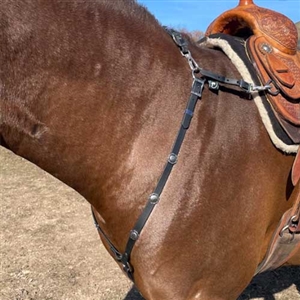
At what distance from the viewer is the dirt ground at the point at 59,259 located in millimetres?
3434

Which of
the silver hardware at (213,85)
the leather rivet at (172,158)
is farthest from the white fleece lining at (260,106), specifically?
the leather rivet at (172,158)

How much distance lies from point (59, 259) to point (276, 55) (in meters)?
2.78

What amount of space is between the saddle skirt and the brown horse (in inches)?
3.7

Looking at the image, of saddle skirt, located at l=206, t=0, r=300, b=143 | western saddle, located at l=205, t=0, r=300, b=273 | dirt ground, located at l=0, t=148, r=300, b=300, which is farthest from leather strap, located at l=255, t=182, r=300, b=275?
dirt ground, located at l=0, t=148, r=300, b=300

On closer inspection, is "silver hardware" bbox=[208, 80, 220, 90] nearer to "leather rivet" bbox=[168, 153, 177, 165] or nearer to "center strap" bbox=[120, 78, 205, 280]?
"center strap" bbox=[120, 78, 205, 280]

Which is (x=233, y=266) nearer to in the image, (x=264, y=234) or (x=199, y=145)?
(x=264, y=234)

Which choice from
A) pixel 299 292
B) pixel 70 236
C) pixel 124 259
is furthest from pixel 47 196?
pixel 124 259

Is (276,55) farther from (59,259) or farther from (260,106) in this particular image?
(59,259)

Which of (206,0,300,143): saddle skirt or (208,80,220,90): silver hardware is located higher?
(206,0,300,143): saddle skirt

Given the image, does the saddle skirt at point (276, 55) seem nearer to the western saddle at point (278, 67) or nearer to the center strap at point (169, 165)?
the western saddle at point (278, 67)

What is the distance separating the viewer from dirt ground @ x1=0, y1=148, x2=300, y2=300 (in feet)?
11.3

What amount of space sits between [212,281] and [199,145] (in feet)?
1.67

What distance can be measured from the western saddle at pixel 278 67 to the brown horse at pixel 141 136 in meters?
0.10

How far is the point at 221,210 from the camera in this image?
159 centimetres
